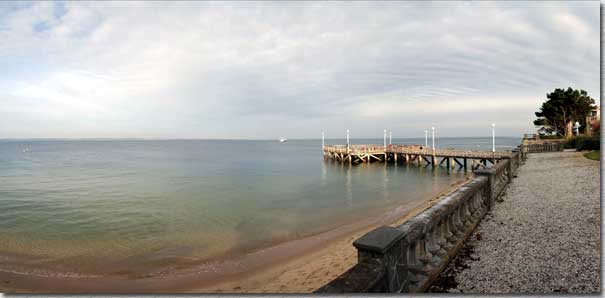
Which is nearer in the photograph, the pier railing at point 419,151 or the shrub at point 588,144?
the shrub at point 588,144

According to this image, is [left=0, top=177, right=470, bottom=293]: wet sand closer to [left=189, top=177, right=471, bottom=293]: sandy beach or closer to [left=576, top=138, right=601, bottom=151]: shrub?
[left=189, top=177, right=471, bottom=293]: sandy beach

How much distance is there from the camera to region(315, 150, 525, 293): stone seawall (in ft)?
7.57

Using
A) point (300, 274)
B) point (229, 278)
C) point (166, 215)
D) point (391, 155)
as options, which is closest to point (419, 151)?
point (391, 155)

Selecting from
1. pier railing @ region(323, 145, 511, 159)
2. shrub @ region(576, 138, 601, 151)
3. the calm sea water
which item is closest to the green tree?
pier railing @ region(323, 145, 511, 159)

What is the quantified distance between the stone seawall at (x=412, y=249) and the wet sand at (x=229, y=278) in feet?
11.8

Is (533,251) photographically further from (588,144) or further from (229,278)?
(588,144)

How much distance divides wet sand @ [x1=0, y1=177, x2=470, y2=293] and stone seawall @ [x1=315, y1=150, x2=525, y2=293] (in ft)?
11.8

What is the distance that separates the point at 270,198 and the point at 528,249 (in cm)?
1605

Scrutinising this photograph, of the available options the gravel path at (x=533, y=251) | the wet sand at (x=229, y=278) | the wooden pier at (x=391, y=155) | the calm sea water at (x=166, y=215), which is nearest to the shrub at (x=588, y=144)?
the calm sea water at (x=166, y=215)

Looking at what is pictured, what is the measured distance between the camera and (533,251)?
14.4 feet

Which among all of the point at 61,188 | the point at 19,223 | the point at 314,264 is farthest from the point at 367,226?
the point at 61,188

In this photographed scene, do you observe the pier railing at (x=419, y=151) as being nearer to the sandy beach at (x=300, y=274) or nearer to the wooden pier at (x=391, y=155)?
the wooden pier at (x=391, y=155)

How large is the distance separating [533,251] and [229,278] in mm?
6741

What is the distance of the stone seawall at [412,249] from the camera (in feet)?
7.57
